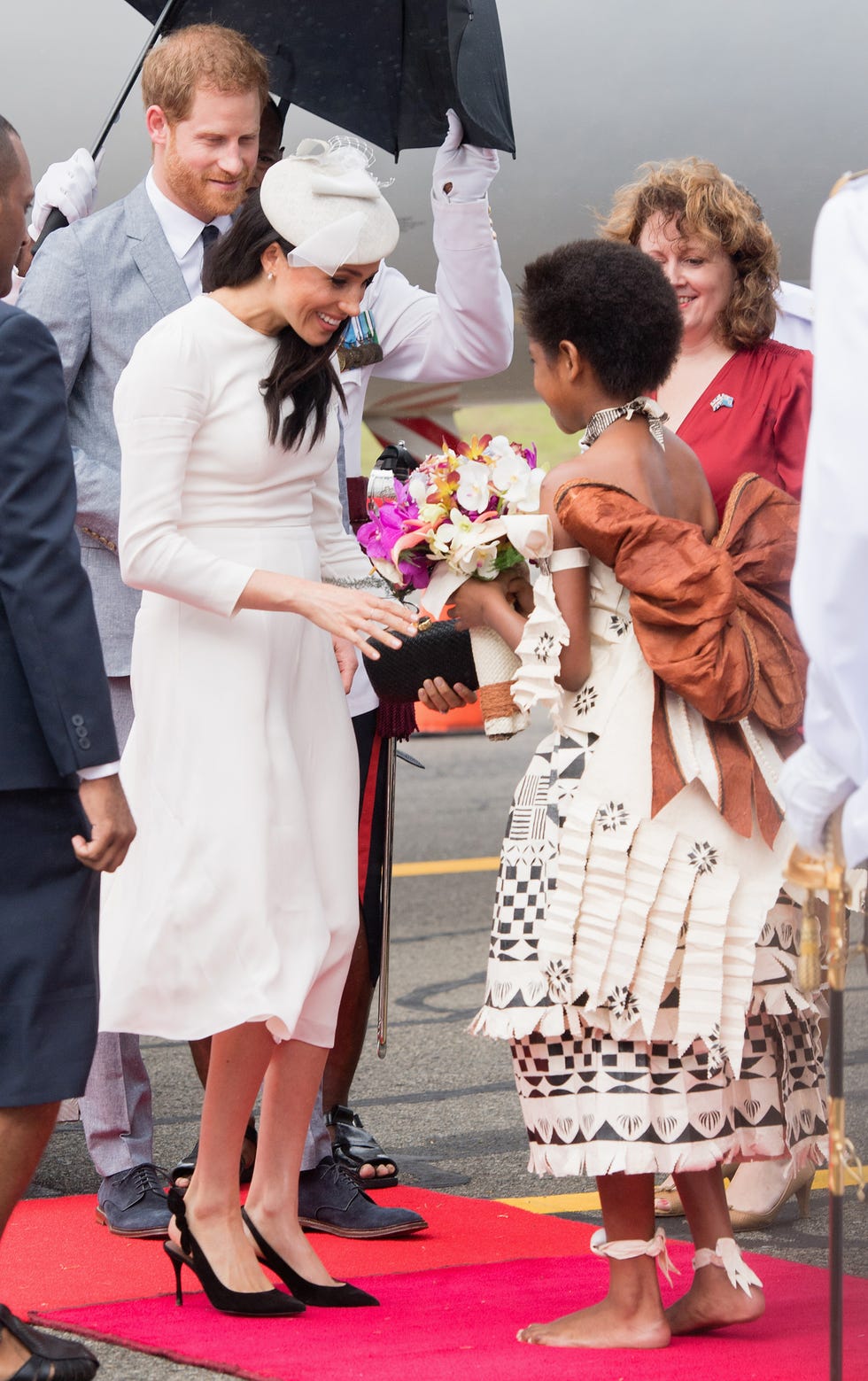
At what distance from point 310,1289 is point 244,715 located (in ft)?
3.10

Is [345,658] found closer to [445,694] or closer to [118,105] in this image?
[445,694]

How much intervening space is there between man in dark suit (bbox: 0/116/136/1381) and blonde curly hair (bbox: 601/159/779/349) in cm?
142

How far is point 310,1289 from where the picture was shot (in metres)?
2.86

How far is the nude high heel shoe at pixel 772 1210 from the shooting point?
339cm

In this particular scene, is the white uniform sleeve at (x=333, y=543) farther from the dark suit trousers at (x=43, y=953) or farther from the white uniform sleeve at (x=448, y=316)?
the dark suit trousers at (x=43, y=953)

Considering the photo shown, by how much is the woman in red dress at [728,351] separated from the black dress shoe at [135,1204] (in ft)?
3.21

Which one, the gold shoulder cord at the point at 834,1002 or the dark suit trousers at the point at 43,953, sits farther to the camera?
the dark suit trousers at the point at 43,953

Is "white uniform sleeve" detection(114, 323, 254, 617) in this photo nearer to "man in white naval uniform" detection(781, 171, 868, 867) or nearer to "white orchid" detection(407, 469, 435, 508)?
"white orchid" detection(407, 469, 435, 508)

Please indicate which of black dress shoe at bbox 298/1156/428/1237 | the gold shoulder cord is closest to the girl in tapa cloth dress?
the gold shoulder cord

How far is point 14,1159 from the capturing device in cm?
238

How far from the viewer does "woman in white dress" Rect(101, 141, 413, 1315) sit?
276 centimetres

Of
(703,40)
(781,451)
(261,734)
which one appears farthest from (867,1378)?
(703,40)

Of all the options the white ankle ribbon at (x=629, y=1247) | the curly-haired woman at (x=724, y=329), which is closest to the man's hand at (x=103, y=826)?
the white ankle ribbon at (x=629, y=1247)

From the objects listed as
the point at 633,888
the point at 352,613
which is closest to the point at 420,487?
the point at 352,613
